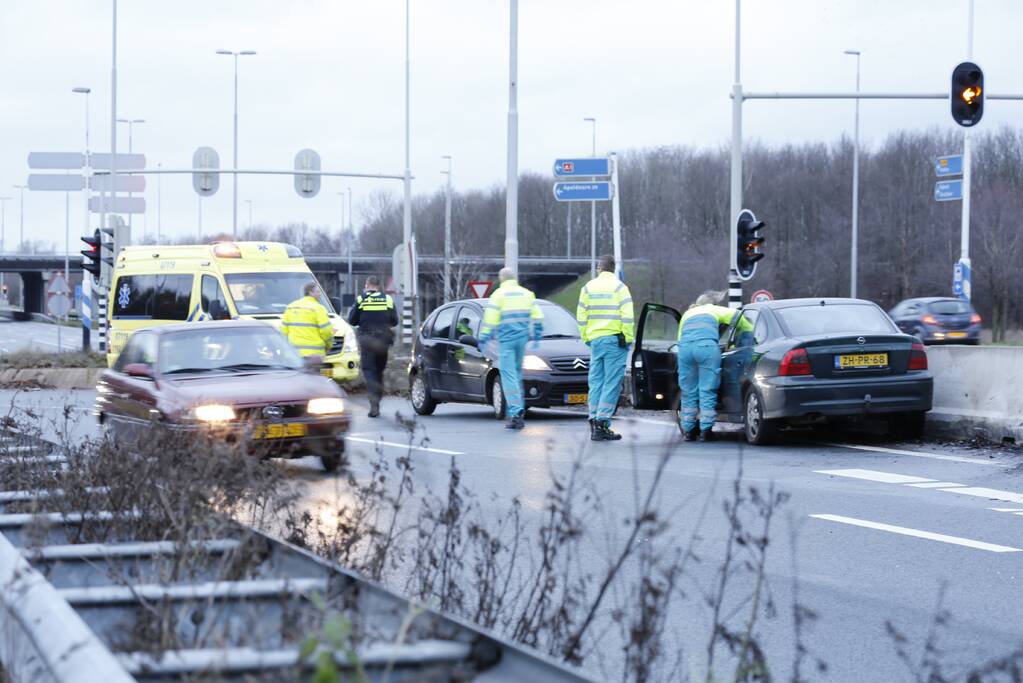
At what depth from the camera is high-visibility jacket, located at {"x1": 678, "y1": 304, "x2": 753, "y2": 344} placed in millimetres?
15164

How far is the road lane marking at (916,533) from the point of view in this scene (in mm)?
8297

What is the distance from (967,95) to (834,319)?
344 inches

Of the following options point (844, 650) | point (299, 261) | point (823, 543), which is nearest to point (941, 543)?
point (823, 543)

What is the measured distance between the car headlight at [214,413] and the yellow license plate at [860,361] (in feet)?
19.4

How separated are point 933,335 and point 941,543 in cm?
3135

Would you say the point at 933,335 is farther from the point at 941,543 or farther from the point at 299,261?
the point at 941,543

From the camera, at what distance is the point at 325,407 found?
39.7 ft

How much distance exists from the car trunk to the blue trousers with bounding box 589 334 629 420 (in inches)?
87.4

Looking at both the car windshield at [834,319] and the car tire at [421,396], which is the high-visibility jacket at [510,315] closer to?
the car windshield at [834,319]

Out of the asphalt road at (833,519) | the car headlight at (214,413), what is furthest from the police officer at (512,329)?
the car headlight at (214,413)

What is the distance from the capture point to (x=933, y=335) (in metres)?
38.6

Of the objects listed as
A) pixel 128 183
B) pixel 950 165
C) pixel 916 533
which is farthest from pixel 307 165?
pixel 916 533

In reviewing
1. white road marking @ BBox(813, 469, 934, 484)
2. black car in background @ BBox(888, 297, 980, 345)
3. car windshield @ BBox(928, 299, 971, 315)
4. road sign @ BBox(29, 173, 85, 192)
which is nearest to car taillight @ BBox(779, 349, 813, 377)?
white road marking @ BBox(813, 469, 934, 484)

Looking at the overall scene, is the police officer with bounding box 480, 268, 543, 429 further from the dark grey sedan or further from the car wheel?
the dark grey sedan
